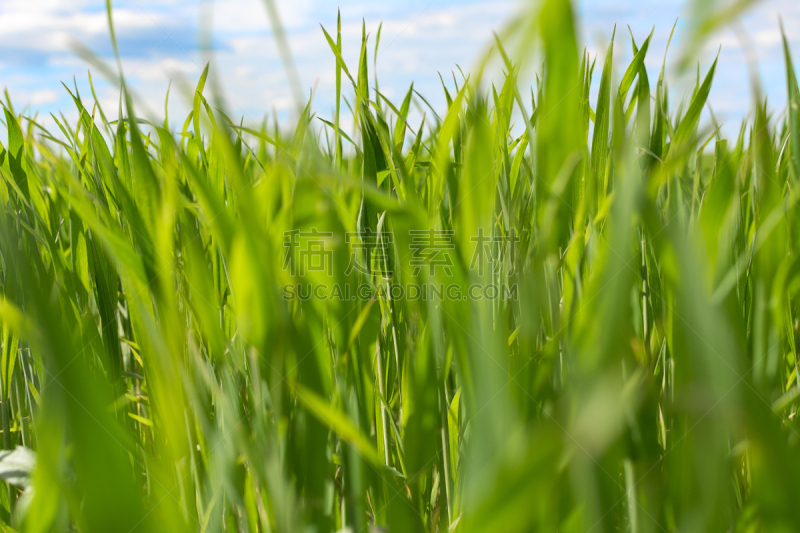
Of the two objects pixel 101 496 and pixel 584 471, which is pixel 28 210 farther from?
pixel 584 471

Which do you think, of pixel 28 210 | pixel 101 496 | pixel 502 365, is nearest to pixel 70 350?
pixel 101 496

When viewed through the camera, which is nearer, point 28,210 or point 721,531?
point 721,531

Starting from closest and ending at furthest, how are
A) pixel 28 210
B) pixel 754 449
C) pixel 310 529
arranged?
pixel 754 449
pixel 310 529
pixel 28 210

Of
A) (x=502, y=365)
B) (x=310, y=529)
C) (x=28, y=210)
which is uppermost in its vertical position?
(x=28, y=210)

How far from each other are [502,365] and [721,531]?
111mm

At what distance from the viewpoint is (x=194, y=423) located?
12.7 inches

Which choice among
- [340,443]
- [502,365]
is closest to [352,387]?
[340,443]

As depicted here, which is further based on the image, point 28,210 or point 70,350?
point 28,210

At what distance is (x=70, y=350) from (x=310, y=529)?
0.55 feet

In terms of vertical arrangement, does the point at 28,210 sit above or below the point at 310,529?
above

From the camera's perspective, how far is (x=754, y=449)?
0.17 metres

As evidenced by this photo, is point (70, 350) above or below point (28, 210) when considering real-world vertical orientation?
below

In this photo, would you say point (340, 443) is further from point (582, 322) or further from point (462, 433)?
point (582, 322)

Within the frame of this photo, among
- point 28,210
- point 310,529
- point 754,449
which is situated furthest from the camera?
point 28,210
